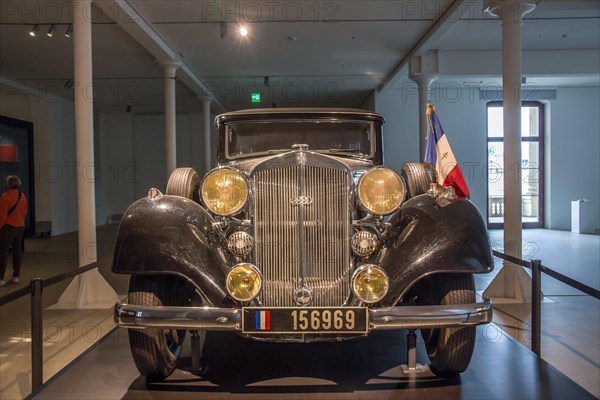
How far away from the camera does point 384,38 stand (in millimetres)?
8539

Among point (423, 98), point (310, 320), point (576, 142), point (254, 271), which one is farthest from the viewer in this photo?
point (576, 142)

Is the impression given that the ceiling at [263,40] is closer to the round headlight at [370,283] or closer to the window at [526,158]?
the window at [526,158]

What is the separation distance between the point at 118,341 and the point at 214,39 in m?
6.08

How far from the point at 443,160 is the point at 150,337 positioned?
2112mm

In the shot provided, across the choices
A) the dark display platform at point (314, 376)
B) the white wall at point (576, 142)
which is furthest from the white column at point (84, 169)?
the white wall at point (576, 142)

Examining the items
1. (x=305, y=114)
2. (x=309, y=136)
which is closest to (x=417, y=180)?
(x=309, y=136)

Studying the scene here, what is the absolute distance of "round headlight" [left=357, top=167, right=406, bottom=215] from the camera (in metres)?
2.79

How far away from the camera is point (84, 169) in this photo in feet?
17.5

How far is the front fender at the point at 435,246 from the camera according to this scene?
2.59m

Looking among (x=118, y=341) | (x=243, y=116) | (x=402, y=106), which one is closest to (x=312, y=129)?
(x=243, y=116)

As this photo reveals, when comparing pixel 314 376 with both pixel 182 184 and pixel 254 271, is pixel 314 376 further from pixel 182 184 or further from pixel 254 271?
pixel 182 184

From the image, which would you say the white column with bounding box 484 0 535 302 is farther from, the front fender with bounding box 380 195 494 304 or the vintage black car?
the front fender with bounding box 380 195 494 304

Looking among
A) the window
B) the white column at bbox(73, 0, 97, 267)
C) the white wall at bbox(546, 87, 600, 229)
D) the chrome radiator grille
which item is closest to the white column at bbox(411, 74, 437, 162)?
the window

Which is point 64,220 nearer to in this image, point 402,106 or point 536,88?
point 402,106
